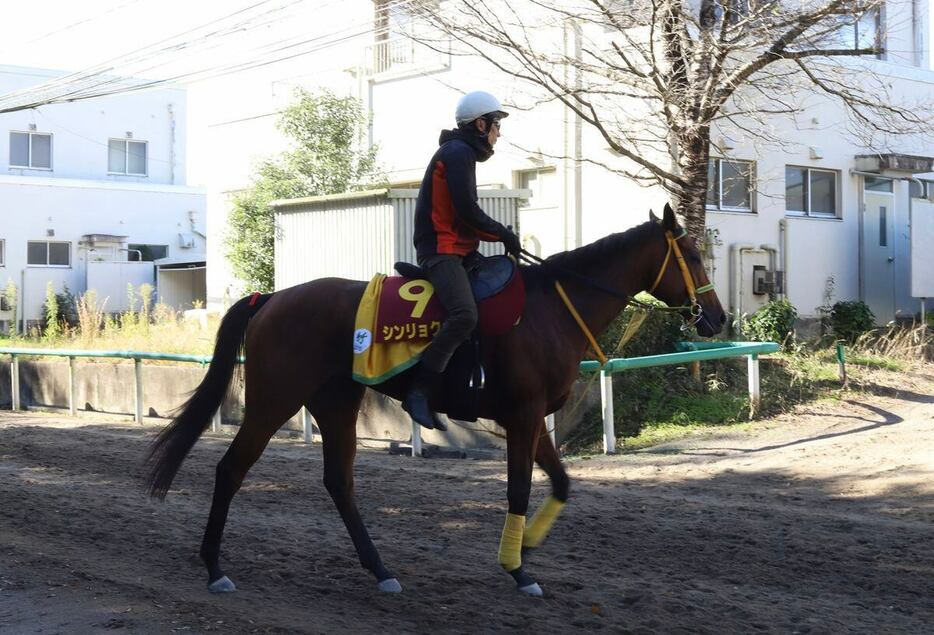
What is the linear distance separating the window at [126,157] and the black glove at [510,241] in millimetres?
36974

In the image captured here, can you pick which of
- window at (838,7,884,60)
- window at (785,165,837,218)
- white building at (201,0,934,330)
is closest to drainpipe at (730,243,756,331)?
white building at (201,0,934,330)

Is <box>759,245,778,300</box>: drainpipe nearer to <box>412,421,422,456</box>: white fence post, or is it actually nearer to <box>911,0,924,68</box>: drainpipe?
<box>911,0,924,68</box>: drainpipe

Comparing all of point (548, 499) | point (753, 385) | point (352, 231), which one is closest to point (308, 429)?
point (352, 231)

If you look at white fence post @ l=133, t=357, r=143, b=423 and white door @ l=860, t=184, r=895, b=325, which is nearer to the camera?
white fence post @ l=133, t=357, r=143, b=423

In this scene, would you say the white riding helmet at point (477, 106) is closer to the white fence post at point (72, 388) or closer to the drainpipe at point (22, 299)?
the white fence post at point (72, 388)

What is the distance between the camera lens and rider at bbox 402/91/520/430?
638 centimetres

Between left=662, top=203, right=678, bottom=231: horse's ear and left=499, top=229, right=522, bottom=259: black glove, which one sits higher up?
left=662, top=203, right=678, bottom=231: horse's ear

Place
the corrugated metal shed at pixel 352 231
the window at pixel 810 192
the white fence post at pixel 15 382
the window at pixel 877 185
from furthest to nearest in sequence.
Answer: the window at pixel 877 185 < the window at pixel 810 192 < the white fence post at pixel 15 382 < the corrugated metal shed at pixel 352 231

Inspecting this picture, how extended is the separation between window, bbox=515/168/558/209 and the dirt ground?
308 inches

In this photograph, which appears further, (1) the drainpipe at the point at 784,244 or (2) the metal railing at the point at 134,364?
(1) the drainpipe at the point at 784,244

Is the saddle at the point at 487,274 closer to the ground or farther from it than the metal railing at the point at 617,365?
farther from it

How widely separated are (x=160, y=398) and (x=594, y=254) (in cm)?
1131

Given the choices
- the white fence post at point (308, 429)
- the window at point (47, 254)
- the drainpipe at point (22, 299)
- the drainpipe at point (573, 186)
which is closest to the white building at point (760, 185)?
the drainpipe at point (573, 186)

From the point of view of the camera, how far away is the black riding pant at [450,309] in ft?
20.8
